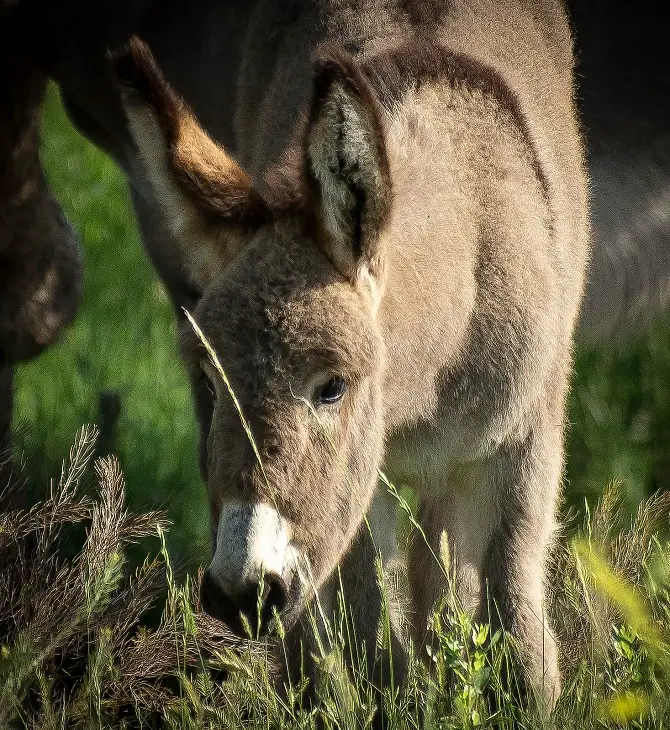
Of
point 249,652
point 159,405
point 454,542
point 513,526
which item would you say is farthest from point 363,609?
point 159,405

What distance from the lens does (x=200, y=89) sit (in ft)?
16.5

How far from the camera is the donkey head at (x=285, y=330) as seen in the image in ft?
8.89

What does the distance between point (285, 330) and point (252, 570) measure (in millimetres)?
562

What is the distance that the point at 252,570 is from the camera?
8.57 ft

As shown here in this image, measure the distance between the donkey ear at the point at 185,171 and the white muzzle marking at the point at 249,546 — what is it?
76 centimetres

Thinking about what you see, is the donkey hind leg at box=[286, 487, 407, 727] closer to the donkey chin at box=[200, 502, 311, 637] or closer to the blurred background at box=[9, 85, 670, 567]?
the blurred background at box=[9, 85, 670, 567]

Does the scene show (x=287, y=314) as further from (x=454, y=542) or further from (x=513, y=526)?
(x=454, y=542)

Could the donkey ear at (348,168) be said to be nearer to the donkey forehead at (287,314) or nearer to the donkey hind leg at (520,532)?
the donkey forehead at (287,314)

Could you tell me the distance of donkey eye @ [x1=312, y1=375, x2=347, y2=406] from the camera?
2.86 metres

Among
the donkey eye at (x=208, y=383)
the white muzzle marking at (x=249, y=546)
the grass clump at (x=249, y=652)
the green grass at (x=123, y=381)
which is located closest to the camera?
the grass clump at (x=249, y=652)

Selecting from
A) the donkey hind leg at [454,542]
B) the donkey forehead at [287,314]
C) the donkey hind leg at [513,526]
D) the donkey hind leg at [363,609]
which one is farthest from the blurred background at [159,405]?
the donkey forehead at [287,314]

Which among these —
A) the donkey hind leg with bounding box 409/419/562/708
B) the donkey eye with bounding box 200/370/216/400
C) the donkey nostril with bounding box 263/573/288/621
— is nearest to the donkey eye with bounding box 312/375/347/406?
the donkey eye with bounding box 200/370/216/400

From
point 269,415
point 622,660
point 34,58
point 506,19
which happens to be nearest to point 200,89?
point 34,58

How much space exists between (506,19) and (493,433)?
1.50 m
